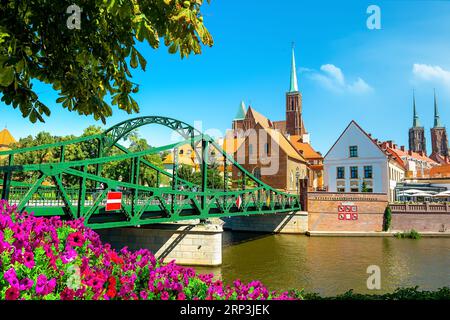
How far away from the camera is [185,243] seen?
19.7 m

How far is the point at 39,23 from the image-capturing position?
4383 mm

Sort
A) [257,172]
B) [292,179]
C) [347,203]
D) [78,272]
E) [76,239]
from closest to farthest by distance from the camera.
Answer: [78,272], [76,239], [347,203], [292,179], [257,172]

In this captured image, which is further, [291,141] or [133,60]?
[291,141]

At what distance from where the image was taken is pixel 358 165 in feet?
137

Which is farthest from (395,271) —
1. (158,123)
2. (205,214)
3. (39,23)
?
(39,23)

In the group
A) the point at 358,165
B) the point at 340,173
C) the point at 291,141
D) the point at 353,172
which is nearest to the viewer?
the point at 358,165

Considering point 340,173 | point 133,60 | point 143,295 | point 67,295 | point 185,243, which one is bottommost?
point 185,243

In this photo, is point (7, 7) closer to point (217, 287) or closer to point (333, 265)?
point (217, 287)

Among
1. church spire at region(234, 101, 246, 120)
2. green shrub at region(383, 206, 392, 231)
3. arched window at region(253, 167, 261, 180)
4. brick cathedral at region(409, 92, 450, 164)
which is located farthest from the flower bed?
brick cathedral at region(409, 92, 450, 164)

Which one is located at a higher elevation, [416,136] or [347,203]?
[416,136]

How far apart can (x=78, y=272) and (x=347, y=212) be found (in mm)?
34132

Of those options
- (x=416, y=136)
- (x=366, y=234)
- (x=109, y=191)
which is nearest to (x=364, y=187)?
(x=366, y=234)

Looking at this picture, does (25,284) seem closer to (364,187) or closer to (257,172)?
(364,187)
